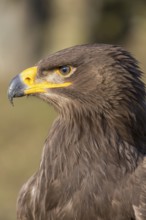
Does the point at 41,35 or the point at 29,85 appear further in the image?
the point at 41,35

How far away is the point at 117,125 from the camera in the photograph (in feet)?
18.9

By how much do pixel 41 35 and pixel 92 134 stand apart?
10.7 m

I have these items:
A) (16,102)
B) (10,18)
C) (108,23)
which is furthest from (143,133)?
(108,23)

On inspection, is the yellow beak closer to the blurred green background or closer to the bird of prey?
the bird of prey

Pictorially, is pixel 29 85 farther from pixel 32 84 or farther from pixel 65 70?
pixel 65 70

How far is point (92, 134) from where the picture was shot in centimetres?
581

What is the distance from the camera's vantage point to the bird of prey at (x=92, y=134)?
18.7ft

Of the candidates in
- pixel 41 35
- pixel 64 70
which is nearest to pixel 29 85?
pixel 64 70

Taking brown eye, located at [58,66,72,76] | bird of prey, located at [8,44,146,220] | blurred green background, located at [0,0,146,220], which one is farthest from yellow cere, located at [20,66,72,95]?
blurred green background, located at [0,0,146,220]

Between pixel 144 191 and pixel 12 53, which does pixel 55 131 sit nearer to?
pixel 144 191

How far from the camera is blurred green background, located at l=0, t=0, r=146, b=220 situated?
553 inches

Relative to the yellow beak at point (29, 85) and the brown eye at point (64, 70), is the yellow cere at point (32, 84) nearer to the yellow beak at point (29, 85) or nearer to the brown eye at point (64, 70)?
the yellow beak at point (29, 85)

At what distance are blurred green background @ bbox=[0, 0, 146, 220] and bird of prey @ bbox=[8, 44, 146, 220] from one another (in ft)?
24.0

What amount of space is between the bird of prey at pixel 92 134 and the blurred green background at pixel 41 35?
288 inches
